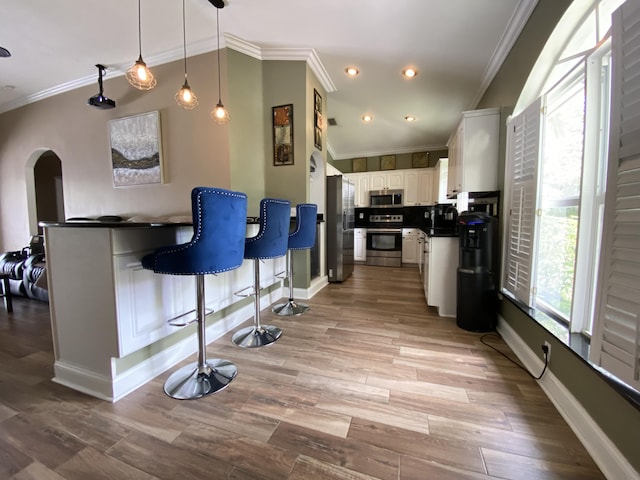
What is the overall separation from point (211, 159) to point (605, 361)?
334 cm

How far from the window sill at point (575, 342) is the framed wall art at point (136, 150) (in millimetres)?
3947

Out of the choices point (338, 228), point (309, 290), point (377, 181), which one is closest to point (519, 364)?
point (309, 290)

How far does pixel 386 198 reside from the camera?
573 cm

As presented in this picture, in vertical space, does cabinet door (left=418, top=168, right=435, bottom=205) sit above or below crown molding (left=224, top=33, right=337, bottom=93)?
below

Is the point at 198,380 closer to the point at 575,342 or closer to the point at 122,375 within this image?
the point at 122,375

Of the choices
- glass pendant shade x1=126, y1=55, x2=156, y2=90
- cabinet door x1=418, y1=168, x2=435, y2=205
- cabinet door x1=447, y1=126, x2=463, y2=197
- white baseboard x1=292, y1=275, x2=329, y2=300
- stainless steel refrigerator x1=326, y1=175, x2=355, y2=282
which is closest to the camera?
glass pendant shade x1=126, y1=55, x2=156, y2=90

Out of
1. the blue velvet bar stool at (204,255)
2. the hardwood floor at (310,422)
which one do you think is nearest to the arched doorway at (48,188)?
the hardwood floor at (310,422)

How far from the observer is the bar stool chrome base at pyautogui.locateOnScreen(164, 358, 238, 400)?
1480 millimetres

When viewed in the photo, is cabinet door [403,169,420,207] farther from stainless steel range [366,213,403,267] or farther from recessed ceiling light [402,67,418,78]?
recessed ceiling light [402,67,418,78]

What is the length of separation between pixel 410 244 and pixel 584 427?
4.41 m

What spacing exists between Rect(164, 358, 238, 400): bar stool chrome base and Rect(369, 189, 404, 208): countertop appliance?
15.9 feet

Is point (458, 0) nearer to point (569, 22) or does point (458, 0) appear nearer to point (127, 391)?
point (569, 22)

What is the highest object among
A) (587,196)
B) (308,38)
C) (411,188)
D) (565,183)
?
(308,38)

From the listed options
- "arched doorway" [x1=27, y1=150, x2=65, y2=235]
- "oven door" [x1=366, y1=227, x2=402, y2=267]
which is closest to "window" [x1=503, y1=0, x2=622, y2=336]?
"oven door" [x1=366, y1=227, x2=402, y2=267]
